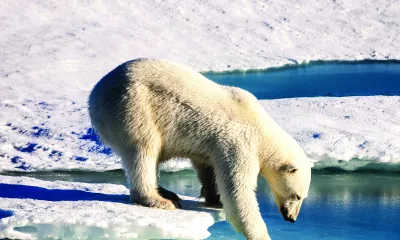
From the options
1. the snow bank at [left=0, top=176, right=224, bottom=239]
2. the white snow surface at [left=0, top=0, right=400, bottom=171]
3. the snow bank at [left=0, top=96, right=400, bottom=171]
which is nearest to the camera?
the snow bank at [left=0, top=176, right=224, bottom=239]

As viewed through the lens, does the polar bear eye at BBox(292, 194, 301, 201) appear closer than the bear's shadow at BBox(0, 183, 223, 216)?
Yes

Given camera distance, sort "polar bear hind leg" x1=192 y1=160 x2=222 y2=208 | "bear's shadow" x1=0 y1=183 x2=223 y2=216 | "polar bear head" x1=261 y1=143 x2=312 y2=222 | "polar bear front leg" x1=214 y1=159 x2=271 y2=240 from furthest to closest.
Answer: "polar bear hind leg" x1=192 y1=160 x2=222 y2=208 < "bear's shadow" x1=0 y1=183 x2=223 y2=216 < "polar bear head" x1=261 y1=143 x2=312 y2=222 < "polar bear front leg" x1=214 y1=159 x2=271 y2=240

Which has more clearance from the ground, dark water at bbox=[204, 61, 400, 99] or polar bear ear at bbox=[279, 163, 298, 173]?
polar bear ear at bbox=[279, 163, 298, 173]

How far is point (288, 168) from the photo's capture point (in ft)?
17.2

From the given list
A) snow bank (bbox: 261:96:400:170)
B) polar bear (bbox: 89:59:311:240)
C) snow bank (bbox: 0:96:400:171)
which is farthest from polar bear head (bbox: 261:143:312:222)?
snow bank (bbox: 261:96:400:170)

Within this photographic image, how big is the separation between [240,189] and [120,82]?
1137 mm

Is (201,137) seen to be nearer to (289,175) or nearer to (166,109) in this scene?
(166,109)

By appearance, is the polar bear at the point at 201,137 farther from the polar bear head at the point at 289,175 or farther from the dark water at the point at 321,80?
the dark water at the point at 321,80

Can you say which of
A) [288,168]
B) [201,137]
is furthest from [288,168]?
[201,137]

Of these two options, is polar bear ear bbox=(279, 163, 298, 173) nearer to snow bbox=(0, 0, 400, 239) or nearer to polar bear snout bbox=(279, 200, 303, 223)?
polar bear snout bbox=(279, 200, 303, 223)

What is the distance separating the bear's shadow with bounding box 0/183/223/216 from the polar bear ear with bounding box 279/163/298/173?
619 mm

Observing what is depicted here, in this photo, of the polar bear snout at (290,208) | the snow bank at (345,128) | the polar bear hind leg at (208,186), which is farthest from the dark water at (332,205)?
the polar bear snout at (290,208)

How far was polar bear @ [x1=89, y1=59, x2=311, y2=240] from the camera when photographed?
205 inches

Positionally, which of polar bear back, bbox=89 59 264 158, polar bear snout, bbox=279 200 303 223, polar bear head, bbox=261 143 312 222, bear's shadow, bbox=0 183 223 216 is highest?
polar bear back, bbox=89 59 264 158
